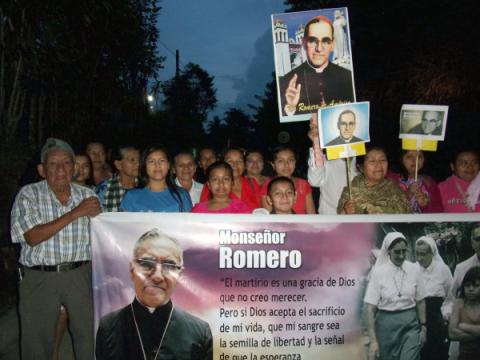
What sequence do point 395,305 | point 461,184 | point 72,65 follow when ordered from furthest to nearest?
1. point 72,65
2. point 461,184
3. point 395,305

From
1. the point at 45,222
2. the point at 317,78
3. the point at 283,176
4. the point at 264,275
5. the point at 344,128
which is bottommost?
the point at 264,275

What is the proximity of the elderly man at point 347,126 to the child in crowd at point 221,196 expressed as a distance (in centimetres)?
105

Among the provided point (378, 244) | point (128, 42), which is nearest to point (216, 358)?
point (378, 244)

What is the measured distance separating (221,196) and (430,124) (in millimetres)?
2123

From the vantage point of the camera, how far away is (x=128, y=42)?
12.9 meters

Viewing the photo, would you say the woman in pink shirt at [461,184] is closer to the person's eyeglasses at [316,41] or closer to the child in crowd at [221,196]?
the person's eyeglasses at [316,41]

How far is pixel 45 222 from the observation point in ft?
11.0

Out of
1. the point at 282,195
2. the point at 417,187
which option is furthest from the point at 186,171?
the point at 417,187

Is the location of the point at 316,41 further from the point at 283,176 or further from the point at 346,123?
the point at 283,176

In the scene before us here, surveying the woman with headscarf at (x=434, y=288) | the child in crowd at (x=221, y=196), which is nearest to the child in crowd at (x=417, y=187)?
the woman with headscarf at (x=434, y=288)

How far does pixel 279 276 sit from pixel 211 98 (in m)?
67.3

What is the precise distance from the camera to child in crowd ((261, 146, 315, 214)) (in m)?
4.68

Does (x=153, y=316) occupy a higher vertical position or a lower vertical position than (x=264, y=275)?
lower

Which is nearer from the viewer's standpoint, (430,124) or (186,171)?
(430,124)
